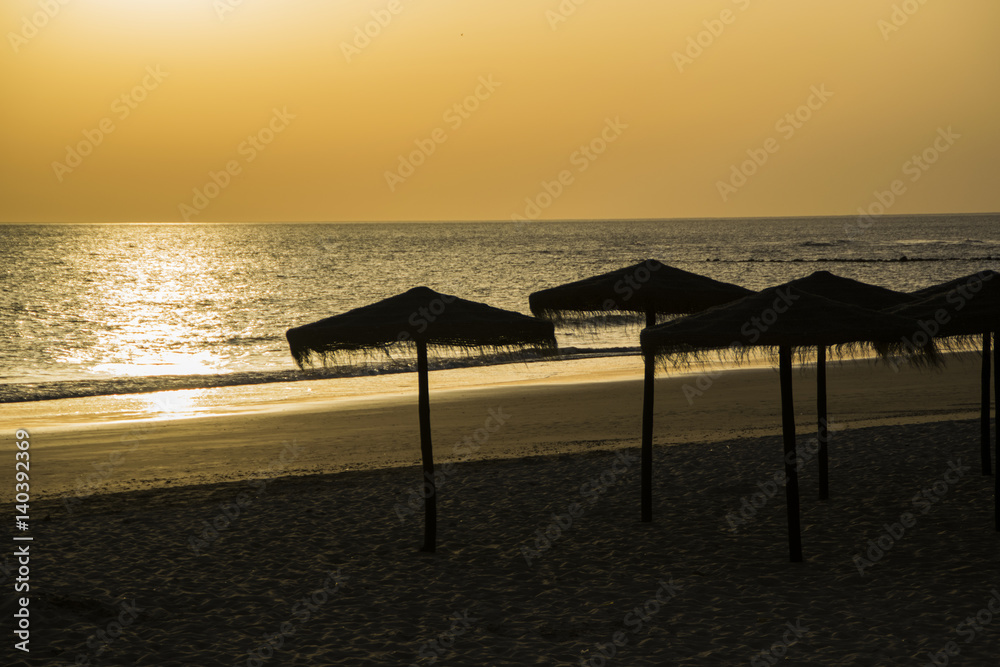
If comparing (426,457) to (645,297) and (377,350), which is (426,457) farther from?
(645,297)

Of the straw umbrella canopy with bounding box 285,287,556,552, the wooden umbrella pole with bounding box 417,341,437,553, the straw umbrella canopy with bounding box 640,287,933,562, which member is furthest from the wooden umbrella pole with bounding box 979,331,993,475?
the wooden umbrella pole with bounding box 417,341,437,553

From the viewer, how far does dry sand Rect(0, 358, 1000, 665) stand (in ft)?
21.7

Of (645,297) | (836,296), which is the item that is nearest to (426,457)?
(645,297)

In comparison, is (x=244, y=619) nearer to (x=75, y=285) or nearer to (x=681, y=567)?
(x=681, y=567)

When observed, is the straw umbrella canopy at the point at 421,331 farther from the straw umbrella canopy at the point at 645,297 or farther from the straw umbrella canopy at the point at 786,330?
the straw umbrella canopy at the point at 786,330

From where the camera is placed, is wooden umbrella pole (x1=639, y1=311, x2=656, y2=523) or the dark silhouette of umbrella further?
wooden umbrella pole (x1=639, y1=311, x2=656, y2=523)

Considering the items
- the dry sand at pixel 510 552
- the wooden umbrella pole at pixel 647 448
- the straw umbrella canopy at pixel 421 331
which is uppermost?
the straw umbrella canopy at pixel 421 331

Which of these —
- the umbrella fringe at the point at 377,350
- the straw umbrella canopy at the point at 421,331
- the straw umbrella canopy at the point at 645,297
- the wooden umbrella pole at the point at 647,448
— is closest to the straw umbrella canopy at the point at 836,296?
the straw umbrella canopy at the point at 645,297

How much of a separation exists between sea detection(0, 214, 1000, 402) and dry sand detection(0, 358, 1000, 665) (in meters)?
2.90

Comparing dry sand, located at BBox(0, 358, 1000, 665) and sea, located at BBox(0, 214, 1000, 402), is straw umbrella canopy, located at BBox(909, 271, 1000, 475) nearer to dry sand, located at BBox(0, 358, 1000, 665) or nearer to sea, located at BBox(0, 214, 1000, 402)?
dry sand, located at BBox(0, 358, 1000, 665)

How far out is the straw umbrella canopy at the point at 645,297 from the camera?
31.0 feet

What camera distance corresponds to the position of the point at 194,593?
25.3 ft

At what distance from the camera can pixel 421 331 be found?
805 centimetres

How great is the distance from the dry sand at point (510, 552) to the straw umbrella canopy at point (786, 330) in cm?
142
